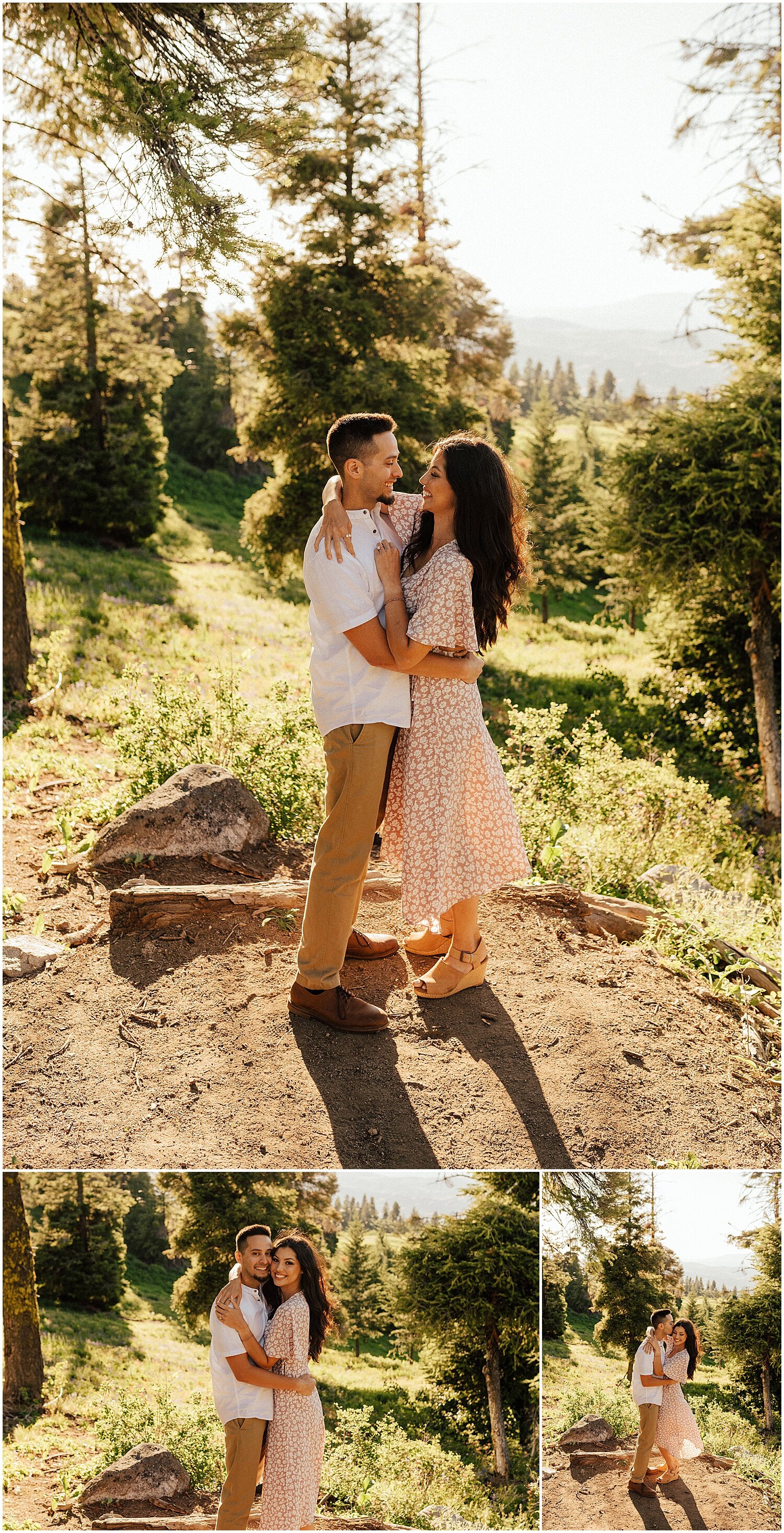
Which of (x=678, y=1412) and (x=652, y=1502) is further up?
(x=678, y=1412)

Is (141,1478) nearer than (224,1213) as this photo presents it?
Yes

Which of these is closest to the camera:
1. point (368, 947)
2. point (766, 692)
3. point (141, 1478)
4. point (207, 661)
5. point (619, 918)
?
point (141, 1478)

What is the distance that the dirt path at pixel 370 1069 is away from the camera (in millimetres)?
3252

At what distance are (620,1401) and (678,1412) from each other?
225mm

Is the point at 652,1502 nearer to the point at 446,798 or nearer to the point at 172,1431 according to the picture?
the point at 172,1431

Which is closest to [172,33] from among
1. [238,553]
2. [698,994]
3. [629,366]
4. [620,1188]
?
[698,994]

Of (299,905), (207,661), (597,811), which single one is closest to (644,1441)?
(299,905)

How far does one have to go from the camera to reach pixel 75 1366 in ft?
10.0

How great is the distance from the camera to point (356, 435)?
3.29 meters

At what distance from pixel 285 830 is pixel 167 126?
404 centimetres

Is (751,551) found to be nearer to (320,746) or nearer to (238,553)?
(320,746)

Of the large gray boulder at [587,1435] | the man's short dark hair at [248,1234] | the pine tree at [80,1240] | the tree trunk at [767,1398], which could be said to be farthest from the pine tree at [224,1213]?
the tree trunk at [767,1398]

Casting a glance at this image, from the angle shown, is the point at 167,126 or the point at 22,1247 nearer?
the point at 22,1247

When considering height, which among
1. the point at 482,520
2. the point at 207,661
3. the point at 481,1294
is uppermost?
the point at 207,661
